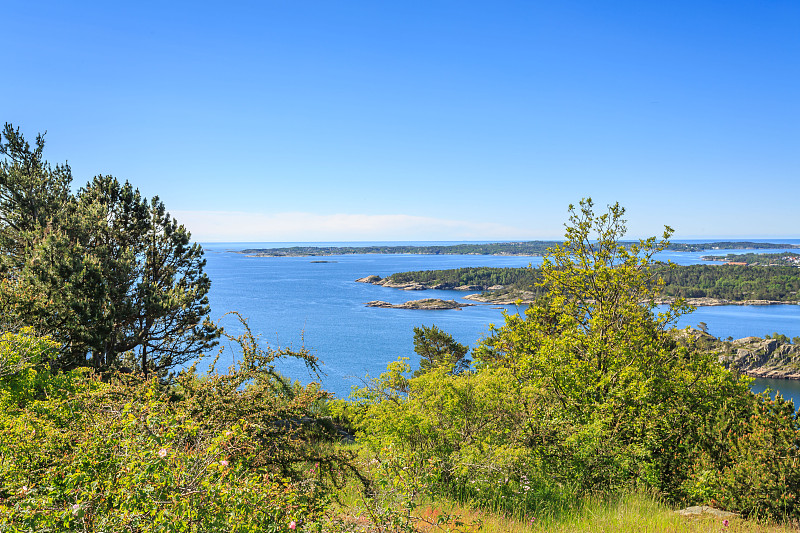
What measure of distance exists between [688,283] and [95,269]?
504ft

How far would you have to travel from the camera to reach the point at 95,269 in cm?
1484

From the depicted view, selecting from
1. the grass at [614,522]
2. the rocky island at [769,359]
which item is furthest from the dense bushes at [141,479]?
the rocky island at [769,359]

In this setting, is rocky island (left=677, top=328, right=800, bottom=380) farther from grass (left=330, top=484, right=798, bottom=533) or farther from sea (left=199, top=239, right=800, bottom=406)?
grass (left=330, top=484, right=798, bottom=533)

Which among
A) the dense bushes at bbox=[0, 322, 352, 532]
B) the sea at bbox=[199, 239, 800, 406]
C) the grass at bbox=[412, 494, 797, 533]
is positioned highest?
the dense bushes at bbox=[0, 322, 352, 532]

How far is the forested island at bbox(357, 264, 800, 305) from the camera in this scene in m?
124

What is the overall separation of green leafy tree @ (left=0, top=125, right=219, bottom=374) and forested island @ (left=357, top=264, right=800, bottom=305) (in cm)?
9929

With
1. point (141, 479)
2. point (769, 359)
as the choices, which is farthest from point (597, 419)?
point (769, 359)

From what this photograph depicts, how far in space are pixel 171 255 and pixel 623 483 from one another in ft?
62.6

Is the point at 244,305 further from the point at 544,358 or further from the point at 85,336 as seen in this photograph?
the point at 544,358

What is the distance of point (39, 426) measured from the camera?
4.68 meters

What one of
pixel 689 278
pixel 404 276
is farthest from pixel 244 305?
pixel 689 278

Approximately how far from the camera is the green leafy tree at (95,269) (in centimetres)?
1434

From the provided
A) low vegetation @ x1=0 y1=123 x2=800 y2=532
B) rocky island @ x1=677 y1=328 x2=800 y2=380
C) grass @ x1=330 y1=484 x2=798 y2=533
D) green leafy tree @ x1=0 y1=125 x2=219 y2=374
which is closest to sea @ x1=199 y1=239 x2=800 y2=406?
rocky island @ x1=677 y1=328 x2=800 y2=380

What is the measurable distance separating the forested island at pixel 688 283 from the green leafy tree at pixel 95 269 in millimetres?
99290
